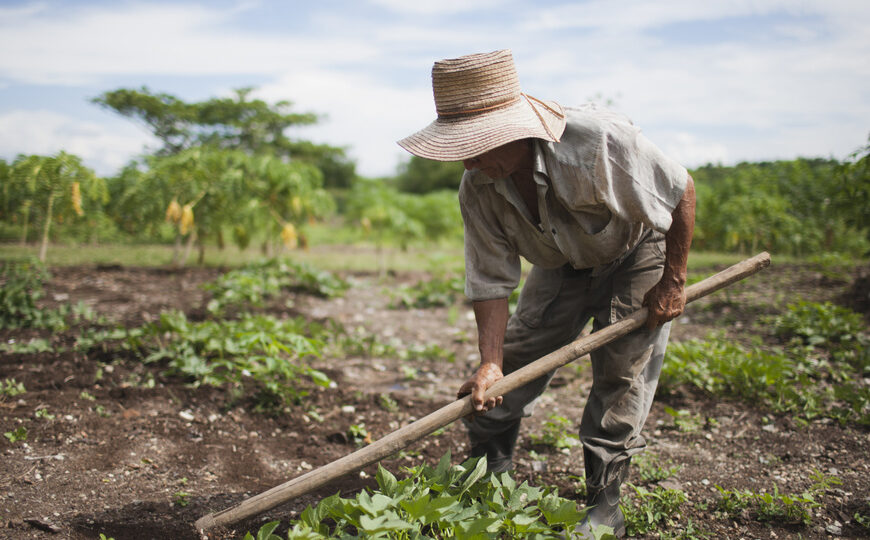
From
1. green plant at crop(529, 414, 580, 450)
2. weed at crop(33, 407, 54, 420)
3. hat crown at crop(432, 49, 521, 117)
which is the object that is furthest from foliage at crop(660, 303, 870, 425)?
weed at crop(33, 407, 54, 420)

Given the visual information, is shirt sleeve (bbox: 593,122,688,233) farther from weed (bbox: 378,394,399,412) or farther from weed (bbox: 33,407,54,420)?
weed (bbox: 33,407,54,420)

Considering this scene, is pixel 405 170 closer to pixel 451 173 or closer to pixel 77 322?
pixel 451 173

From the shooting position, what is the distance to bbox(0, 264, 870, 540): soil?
2.47m

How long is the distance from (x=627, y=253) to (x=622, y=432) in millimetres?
732

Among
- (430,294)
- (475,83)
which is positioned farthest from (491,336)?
(430,294)

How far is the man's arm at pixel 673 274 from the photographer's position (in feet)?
7.53

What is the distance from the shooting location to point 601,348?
247 cm

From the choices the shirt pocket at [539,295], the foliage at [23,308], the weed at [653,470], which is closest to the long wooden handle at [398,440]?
the shirt pocket at [539,295]

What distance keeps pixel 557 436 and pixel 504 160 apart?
1.77 m

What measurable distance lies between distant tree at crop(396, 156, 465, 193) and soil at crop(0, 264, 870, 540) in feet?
63.4

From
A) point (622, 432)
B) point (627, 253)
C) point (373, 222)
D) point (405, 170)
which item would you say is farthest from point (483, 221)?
point (405, 170)

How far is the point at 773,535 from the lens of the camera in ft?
7.88

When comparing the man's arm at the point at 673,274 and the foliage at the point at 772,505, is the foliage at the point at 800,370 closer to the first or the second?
the foliage at the point at 772,505

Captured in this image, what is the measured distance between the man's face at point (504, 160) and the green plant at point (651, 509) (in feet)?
4.94
